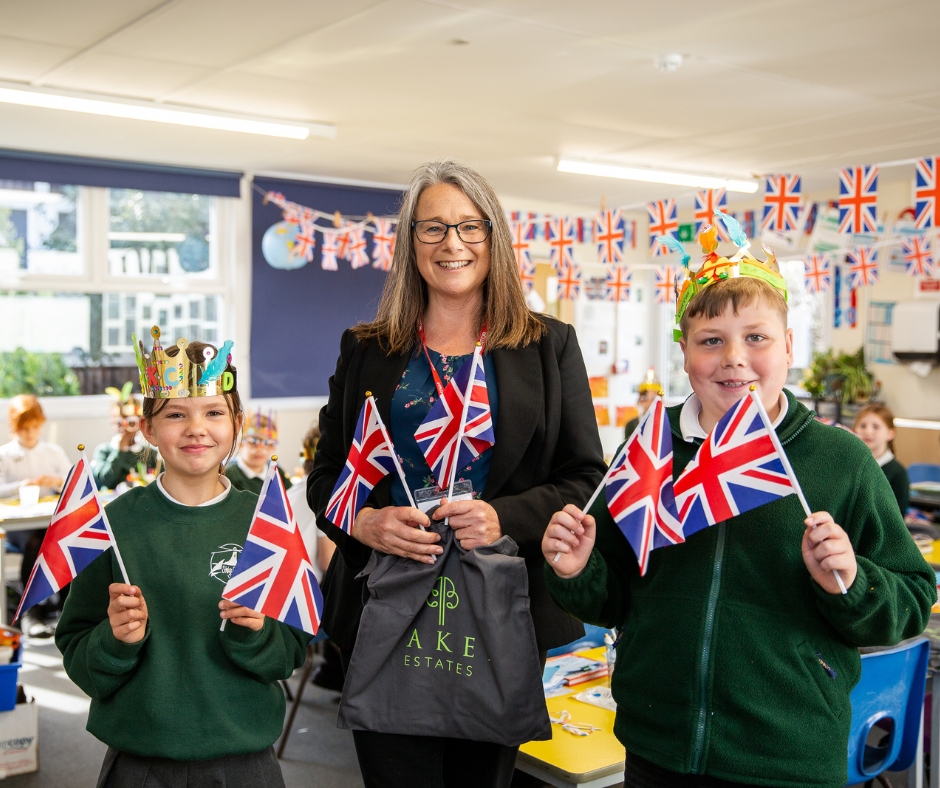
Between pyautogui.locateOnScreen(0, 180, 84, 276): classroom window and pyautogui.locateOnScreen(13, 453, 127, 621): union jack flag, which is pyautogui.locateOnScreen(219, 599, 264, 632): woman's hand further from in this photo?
pyautogui.locateOnScreen(0, 180, 84, 276): classroom window

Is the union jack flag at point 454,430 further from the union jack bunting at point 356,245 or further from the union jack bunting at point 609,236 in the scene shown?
the union jack bunting at point 356,245

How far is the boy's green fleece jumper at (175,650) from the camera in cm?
170

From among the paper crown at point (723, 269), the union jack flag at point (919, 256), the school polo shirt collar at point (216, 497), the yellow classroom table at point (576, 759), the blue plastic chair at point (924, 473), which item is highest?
the union jack flag at point (919, 256)

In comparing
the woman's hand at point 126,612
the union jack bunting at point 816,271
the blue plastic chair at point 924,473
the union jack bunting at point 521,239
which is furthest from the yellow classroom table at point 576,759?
the union jack bunting at point 816,271

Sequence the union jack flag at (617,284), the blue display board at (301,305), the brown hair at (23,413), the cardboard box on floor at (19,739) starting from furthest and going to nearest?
the blue display board at (301,305)
the union jack flag at (617,284)
the brown hair at (23,413)
the cardboard box on floor at (19,739)

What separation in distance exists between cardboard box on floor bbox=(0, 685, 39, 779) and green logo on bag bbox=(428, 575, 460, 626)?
2.94 meters

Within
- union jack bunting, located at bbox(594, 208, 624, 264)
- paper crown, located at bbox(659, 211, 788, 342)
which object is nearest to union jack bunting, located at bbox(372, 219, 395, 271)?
union jack bunting, located at bbox(594, 208, 624, 264)

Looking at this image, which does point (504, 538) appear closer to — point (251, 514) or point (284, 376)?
point (251, 514)

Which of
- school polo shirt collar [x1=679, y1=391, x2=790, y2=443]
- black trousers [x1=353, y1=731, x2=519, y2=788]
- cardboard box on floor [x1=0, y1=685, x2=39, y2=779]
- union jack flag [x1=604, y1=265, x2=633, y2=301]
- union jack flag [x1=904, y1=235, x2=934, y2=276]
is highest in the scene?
union jack flag [x1=904, y1=235, x2=934, y2=276]

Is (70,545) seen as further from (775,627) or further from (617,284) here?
(617,284)

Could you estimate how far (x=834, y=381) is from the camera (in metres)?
8.85

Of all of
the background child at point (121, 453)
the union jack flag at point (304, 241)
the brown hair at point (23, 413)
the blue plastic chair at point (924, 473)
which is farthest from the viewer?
the union jack flag at point (304, 241)

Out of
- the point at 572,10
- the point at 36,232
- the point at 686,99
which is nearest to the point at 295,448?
the point at 36,232

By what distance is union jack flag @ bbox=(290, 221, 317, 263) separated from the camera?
27.3 ft
